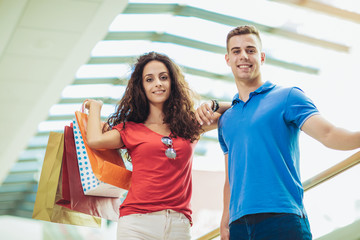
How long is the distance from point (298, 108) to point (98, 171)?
113 centimetres

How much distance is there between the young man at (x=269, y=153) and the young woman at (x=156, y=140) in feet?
0.97

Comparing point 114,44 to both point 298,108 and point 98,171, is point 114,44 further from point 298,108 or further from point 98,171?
point 298,108

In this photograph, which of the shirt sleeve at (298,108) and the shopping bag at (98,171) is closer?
the shirt sleeve at (298,108)

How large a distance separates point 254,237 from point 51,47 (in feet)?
18.6

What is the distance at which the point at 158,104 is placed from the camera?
2691 mm

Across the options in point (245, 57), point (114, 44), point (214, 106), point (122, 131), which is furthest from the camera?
point (114, 44)

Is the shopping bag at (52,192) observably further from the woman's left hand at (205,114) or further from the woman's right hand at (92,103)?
the woman's left hand at (205,114)

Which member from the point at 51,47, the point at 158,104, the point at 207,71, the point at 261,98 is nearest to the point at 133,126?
the point at 158,104

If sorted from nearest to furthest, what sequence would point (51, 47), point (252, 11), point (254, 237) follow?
point (254, 237)
point (51, 47)
point (252, 11)

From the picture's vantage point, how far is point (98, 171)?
8.07 ft

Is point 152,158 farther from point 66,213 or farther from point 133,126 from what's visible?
point 66,213

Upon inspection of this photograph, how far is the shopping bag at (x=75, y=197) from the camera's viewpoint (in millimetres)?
2523

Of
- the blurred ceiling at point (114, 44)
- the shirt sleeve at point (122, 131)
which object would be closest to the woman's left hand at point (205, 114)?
the shirt sleeve at point (122, 131)

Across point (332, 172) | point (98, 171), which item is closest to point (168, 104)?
point (98, 171)
